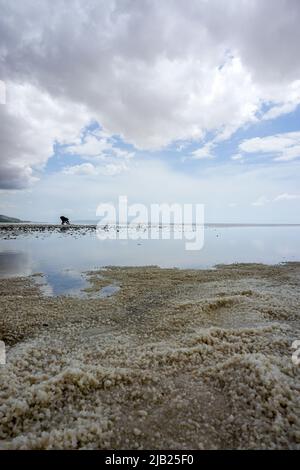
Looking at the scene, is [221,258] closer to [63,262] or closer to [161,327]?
[63,262]

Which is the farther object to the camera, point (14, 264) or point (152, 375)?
point (14, 264)

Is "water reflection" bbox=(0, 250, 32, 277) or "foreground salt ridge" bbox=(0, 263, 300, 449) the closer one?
"foreground salt ridge" bbox=(0, 263, 300, 449)

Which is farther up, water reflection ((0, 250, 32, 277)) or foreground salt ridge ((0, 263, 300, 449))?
water reflection ((0, 250, 32, 277))

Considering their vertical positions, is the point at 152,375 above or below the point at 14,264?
below

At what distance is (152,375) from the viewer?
20.1 feet

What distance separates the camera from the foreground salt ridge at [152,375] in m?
4.48

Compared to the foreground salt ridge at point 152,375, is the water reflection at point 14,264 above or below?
above

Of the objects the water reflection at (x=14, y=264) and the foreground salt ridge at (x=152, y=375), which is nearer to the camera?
the foreground salt ridge at (x=152, y=375)

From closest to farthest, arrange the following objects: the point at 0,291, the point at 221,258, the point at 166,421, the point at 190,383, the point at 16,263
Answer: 1. the point at 166,421
2. the point at 190,383
3. the point at 0,291
4. the point at 16,263
5. the point at 221,258

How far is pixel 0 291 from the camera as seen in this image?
46.7 ft

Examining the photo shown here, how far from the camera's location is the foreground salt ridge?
4.48 m
